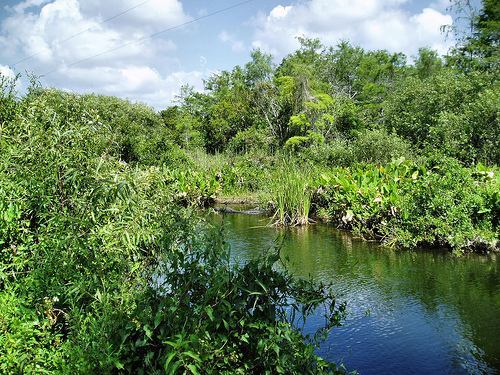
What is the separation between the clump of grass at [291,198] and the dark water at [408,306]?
71.6 inches

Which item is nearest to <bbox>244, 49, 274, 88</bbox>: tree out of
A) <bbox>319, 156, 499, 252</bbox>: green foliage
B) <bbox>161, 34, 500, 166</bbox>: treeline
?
<bbox>161, 34, 500, 166</bbox>: treeline

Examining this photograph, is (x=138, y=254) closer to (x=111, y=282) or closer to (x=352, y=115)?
(x=111, y=282)

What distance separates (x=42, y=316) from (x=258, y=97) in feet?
59.0

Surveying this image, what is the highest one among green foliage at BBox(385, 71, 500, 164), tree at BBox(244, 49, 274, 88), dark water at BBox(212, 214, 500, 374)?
tree at BBox(244, 49, 274, 88)

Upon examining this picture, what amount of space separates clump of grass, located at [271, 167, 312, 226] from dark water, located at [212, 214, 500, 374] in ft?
5.96

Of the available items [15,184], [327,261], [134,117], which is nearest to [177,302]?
[15,184]

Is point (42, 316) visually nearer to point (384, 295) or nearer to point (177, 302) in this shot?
point (177, 302)

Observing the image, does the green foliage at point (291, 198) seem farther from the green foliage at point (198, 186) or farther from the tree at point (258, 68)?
the tree at point (258, 68)

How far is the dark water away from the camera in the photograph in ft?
10.7

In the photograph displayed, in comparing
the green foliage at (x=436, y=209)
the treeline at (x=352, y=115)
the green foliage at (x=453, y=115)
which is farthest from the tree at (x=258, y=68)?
the green foliage at (x=436, y=209)

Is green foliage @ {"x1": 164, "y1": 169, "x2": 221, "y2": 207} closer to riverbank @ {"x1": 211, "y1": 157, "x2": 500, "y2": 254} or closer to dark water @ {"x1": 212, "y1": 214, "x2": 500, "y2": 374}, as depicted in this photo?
riverbank @ {"x1": 211, "y1": 157, "x2": 500, "y2": 254}

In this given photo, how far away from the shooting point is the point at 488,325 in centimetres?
381

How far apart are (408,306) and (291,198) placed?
191 inches

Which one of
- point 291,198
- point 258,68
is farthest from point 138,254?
point 258,68
